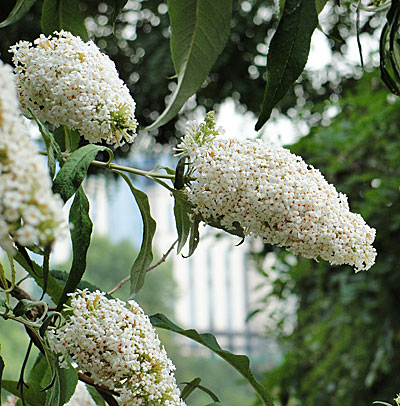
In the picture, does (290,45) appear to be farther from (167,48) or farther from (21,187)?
(167,48)

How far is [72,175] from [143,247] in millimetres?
89

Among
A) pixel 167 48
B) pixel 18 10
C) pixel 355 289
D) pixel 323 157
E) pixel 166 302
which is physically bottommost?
pixel 18 10

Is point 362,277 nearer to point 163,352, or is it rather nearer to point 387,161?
point 387,161

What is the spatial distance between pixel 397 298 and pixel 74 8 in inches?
34.9

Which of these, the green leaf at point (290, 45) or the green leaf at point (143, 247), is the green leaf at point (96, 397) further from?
the green leaf at point (290, 45)

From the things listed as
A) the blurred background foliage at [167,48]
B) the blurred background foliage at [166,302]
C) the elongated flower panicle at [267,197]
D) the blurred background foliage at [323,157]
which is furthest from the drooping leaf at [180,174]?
the blurred background foliage at [166,302]

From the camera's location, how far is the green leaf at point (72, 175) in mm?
310

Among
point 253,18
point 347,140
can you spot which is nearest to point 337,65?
point 253,18

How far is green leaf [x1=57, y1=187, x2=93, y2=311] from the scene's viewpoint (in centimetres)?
33

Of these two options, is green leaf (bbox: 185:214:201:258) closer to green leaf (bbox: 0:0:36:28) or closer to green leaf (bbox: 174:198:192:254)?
green leaf (bbox: 174:198:192:254)

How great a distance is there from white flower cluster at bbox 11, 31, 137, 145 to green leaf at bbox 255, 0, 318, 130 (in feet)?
0.29

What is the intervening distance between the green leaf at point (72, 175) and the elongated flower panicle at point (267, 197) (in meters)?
0.06

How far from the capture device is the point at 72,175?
1.04 feet

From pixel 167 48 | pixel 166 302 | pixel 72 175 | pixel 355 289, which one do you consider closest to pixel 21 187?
pixel 72 175
